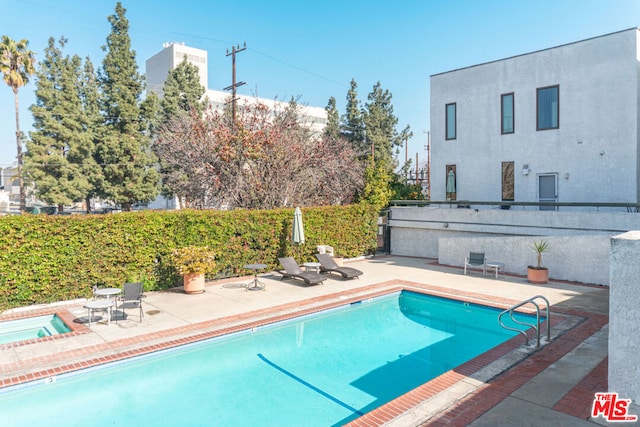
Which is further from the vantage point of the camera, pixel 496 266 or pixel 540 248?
pixel 496 266

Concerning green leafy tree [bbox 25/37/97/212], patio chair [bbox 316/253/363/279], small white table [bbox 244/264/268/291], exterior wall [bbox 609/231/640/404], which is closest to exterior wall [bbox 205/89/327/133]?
green leafy tree [bbox 25/37/97/212]

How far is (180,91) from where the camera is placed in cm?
3784

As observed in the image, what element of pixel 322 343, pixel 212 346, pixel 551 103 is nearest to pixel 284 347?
pixel 322 343

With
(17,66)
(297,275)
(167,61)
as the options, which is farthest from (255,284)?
(167,61)

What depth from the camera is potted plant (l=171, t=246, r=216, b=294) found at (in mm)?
13523

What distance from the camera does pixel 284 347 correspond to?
9852 mm

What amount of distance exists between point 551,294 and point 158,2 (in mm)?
23976

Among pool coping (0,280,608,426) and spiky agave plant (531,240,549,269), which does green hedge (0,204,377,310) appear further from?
spiky agave plant (531,240,549,269)

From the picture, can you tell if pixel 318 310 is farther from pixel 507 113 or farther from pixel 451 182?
pixel 507 113

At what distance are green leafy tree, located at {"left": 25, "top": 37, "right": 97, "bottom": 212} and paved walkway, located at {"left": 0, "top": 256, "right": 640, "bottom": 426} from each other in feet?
87.8

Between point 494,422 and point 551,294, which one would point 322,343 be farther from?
point 551,294

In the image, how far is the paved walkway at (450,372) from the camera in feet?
20.0

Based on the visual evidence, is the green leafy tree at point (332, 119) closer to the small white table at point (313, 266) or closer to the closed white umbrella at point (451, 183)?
the closed white umbrella at point (451, 183)

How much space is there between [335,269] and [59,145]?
101ft
